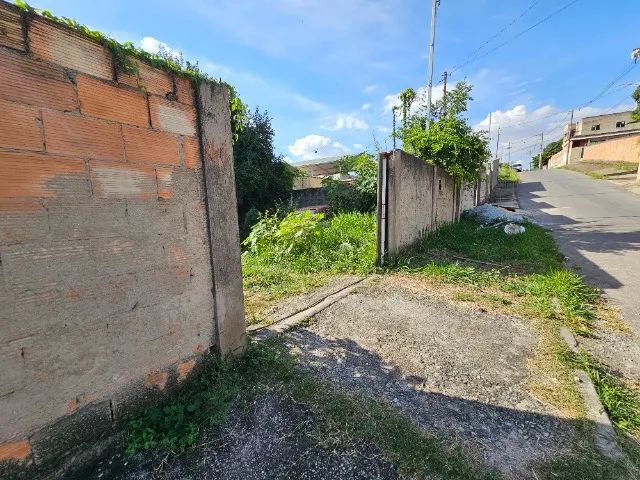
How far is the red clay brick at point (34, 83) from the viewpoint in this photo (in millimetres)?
1339

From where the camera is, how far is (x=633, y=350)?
2947 millimetres

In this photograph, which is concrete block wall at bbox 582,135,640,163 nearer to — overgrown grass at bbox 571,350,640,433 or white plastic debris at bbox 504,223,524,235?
white plastic debris at bbox 504,223,524,235

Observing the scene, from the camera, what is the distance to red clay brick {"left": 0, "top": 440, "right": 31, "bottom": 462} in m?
1.42

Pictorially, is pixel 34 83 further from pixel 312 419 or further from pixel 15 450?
pixel 312 419

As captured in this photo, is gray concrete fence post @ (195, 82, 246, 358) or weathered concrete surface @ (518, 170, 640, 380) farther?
weathered concrete surface @ (518, 170, 640, 380)

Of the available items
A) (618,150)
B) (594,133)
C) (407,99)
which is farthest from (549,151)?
(407,99)

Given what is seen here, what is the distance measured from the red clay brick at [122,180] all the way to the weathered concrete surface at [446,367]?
6.00 feet

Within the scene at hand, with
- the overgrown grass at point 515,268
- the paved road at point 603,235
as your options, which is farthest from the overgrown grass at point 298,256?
the paved road at point 603,235

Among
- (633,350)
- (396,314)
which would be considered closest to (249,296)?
(396,314)

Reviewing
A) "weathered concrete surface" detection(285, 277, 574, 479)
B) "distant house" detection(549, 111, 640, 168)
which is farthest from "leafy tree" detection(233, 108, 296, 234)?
"distant house" detection(549, 111, 640, 168)

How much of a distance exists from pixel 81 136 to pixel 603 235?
10.6 m

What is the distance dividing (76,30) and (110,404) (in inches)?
79.5

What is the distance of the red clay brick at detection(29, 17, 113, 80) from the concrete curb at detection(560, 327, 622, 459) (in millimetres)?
3588

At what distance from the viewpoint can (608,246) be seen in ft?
→ 22.4
